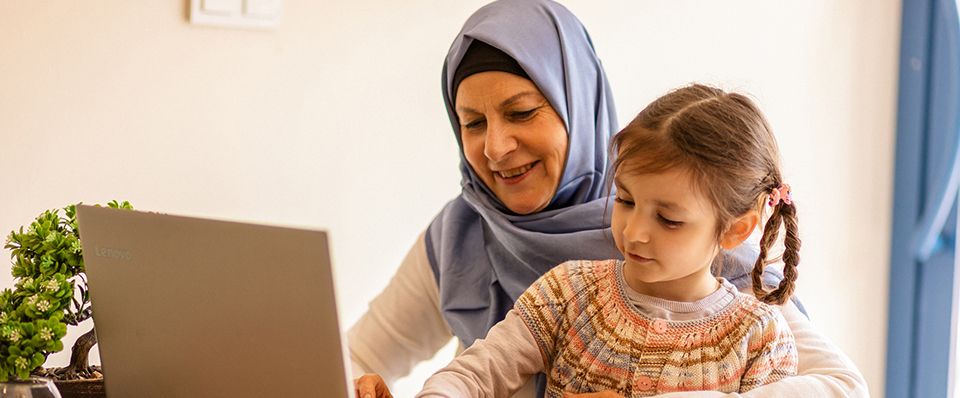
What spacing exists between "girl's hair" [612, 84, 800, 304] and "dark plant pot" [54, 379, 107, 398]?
0.71m

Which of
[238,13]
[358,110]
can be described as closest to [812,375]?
[358,110]

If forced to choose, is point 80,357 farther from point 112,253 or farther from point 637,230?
point 637,230

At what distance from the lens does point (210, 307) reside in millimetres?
686

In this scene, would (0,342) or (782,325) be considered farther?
(782,325)

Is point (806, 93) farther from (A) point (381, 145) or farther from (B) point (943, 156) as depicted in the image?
(A) point (381, 145)

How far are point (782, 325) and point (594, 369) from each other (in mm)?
247

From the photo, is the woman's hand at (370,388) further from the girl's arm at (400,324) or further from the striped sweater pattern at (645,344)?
the girl's arm at (400,324)

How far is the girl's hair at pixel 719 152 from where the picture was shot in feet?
2.92

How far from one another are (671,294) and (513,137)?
0.47 metres

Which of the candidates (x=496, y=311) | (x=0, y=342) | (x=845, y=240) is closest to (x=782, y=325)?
(x=496, y=311)

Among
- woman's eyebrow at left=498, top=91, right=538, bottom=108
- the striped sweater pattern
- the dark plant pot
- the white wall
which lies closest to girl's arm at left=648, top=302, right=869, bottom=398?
the striped sweater pattern

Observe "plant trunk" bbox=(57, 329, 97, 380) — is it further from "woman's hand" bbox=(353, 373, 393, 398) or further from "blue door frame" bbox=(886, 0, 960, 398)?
"blue door frame" bbox=(886, 0, 960, 398)

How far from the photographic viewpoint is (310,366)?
2.11 feet

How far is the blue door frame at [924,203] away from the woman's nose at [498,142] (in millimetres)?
1533
